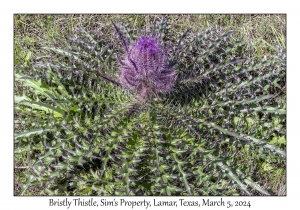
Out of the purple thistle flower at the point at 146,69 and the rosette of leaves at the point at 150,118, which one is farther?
the rosette of leaves at the point at 150,118

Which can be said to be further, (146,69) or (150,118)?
(150,118)

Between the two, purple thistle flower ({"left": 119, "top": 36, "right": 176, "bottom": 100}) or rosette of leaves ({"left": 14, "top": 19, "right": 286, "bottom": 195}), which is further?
rosette of leaves ({"left": 14, "top": 19, "right": 286, "bottom": 195})

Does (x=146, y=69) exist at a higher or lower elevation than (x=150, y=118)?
higher

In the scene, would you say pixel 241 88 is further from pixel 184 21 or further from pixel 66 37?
pixel 66 37

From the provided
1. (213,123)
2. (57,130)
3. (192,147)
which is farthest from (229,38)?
(57,130)
